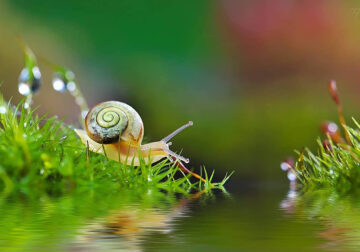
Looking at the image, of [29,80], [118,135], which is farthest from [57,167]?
[29,80]

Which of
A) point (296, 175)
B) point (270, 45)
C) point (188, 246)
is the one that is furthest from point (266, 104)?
point (188, 246)

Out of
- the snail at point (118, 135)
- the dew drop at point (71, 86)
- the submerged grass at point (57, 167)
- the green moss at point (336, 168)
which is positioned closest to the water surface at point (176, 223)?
the submerged grass at point (57, 167)

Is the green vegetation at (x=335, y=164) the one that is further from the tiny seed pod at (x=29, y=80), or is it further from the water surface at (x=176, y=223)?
the tiny seed pod at (x=29, y=80)

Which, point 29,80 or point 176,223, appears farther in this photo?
point 29,80

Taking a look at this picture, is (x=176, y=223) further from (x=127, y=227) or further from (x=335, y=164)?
(x=335, y=164)

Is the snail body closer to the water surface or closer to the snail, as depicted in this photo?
the snail

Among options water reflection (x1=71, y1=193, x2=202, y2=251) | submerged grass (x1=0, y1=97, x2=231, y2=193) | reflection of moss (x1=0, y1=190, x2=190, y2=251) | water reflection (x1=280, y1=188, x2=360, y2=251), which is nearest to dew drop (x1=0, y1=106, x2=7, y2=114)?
submerged grass (x1=0, y1=97, x2=231, y2=193)
